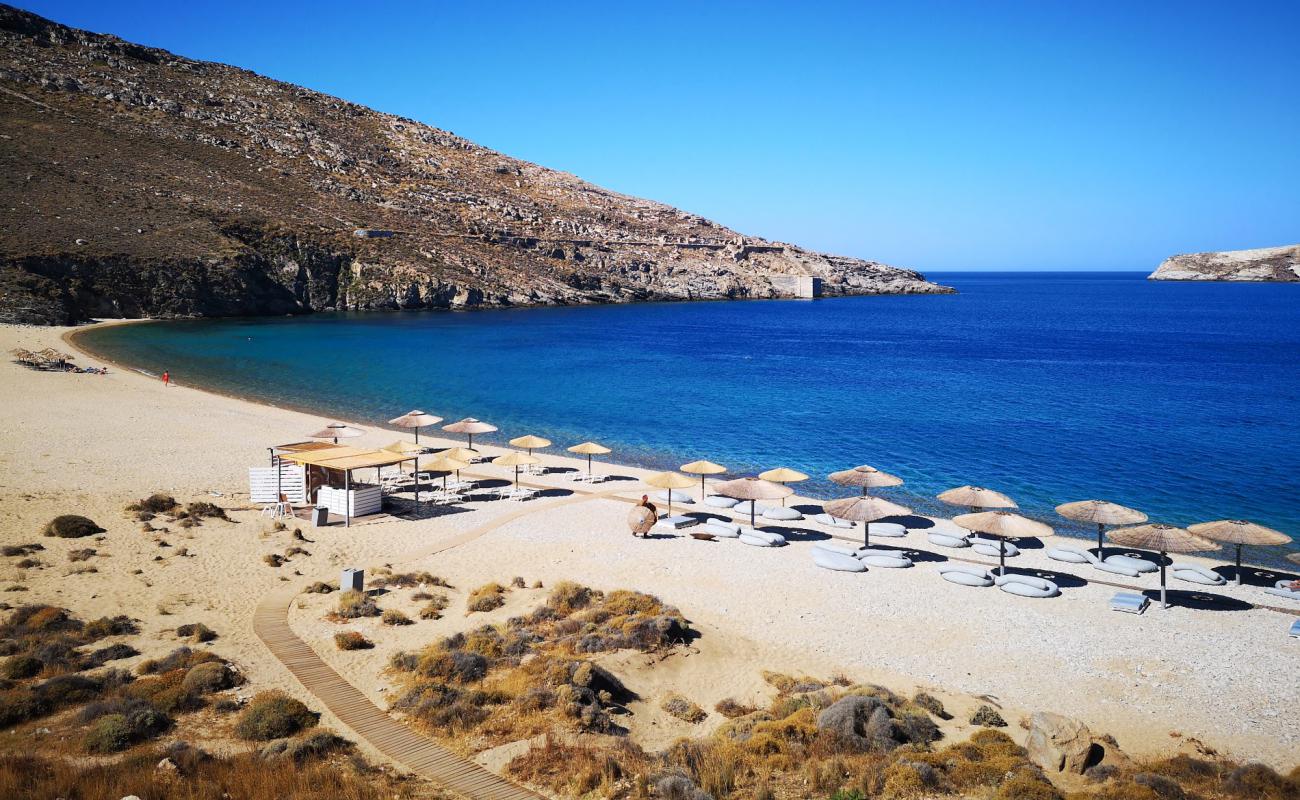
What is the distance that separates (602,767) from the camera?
32.7 ft

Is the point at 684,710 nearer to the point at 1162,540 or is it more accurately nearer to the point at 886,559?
the point at 886,559

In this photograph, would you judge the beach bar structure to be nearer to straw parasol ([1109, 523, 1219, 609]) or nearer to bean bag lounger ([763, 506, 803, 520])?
bean bag lounger ([763, 506, 803, 520])

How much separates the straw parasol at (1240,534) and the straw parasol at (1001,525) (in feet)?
11.0

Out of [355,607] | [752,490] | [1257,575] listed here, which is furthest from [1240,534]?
[355,607]

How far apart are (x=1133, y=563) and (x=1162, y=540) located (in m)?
2.21

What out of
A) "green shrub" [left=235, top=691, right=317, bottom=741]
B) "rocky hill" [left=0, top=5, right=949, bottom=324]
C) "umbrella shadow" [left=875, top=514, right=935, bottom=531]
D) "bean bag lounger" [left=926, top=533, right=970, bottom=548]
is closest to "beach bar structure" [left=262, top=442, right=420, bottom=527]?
"green shrub" [left=235, top=691, right=317, bottom=741]

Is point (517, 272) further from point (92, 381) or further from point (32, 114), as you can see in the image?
point (92, 381)

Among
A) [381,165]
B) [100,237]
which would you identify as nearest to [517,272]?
[381,165]

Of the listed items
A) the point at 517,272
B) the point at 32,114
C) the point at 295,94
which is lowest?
the point at 517,272

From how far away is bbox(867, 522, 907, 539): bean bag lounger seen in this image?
22.0 metres

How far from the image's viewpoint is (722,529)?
22.4 metres

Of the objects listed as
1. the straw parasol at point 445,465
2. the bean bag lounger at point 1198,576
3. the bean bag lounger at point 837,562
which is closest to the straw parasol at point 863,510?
the bean bag lounger at point 837,562

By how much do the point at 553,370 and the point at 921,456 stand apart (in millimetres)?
30921

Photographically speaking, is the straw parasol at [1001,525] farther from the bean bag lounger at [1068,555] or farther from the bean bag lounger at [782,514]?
the bean bag lounger at [782,514]
